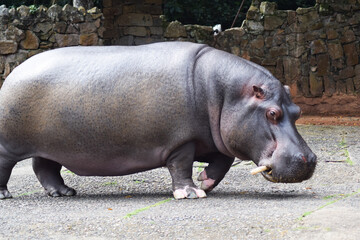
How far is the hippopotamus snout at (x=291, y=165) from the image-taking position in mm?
4453

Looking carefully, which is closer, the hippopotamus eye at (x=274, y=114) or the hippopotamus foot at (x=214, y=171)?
the hippopotamus eye at (x=274, y=114)

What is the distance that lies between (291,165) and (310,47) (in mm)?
8801

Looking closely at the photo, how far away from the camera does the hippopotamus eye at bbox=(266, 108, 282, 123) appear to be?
15.0 feet

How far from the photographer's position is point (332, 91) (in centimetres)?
1293

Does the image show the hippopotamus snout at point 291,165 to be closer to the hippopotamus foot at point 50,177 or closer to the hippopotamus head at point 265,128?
the hippopotamus head at point 265,128

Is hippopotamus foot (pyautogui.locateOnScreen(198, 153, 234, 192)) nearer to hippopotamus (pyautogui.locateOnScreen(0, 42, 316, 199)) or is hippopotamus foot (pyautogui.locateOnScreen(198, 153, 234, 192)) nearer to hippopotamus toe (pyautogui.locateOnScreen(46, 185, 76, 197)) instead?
hippopotamus (pyautogui.locateOnScreen(0, 42, 316, 199))

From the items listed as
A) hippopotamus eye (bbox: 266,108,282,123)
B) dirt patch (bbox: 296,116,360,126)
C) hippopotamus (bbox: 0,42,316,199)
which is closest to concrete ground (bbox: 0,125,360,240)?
hippopotamus (bbox: 0,42,316,199)

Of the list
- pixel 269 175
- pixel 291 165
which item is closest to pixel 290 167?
pixel 291 165

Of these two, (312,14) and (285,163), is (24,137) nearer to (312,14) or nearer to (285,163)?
(285,163)

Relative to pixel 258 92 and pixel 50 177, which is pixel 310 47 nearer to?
pixel 258 92

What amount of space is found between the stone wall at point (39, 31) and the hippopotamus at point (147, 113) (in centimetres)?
662

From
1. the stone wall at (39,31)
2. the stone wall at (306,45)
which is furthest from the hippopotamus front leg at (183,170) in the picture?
the stone wall at (306,45)

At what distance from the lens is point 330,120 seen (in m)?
12.0

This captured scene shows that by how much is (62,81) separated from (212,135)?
4.06 feet
